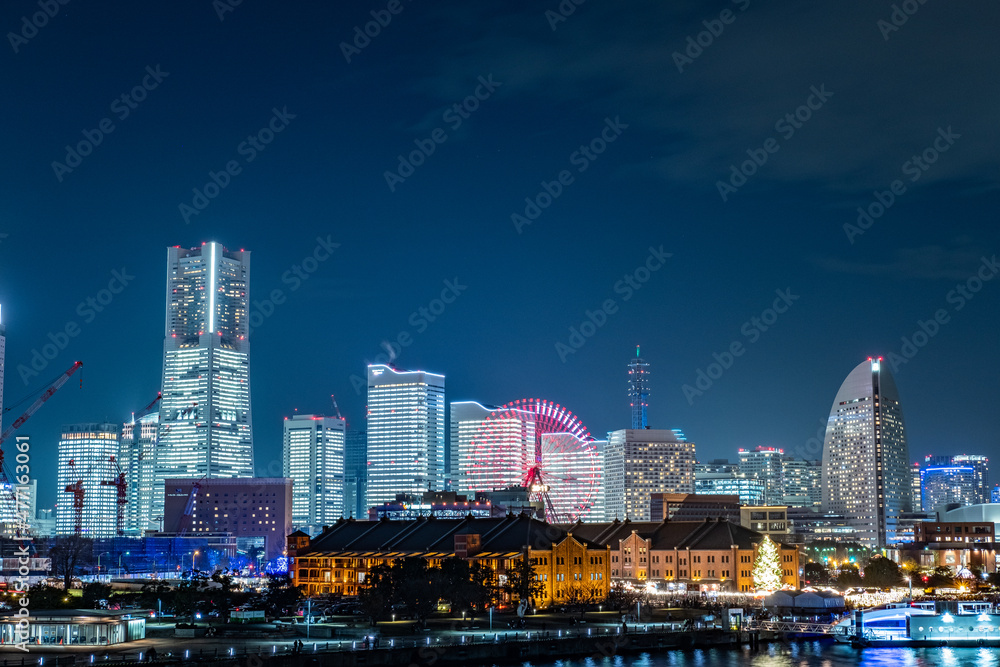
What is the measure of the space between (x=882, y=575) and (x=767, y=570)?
2992cm

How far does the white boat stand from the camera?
103 meters

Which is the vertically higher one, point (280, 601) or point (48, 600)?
point (48, 600)

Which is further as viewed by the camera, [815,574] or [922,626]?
[815,574]

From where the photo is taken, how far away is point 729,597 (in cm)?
13462

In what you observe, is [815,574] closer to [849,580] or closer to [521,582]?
[849,580]

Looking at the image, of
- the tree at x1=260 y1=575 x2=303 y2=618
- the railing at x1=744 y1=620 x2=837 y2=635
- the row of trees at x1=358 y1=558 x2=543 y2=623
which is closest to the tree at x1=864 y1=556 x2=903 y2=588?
the railing at x1=744 y1=620 x2=837 y2=635

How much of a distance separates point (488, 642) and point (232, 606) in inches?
1252

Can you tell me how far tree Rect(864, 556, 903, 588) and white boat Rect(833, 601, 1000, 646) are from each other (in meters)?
60.3

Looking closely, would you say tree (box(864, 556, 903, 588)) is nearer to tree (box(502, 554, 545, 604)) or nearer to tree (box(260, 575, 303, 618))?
tree (box(502, 554, 545, 604))

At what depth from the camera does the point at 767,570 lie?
14462 centimetres

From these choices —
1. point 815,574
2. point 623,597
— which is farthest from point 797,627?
point 815,574

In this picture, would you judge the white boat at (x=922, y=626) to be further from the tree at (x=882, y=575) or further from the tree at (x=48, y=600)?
the tree at (x=48, y=600)

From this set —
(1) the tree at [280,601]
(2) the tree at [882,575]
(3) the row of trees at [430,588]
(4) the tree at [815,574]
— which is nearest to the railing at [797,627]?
(3) the row of trees at [430,588]

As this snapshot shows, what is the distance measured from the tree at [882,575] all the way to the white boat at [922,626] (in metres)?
60.3
